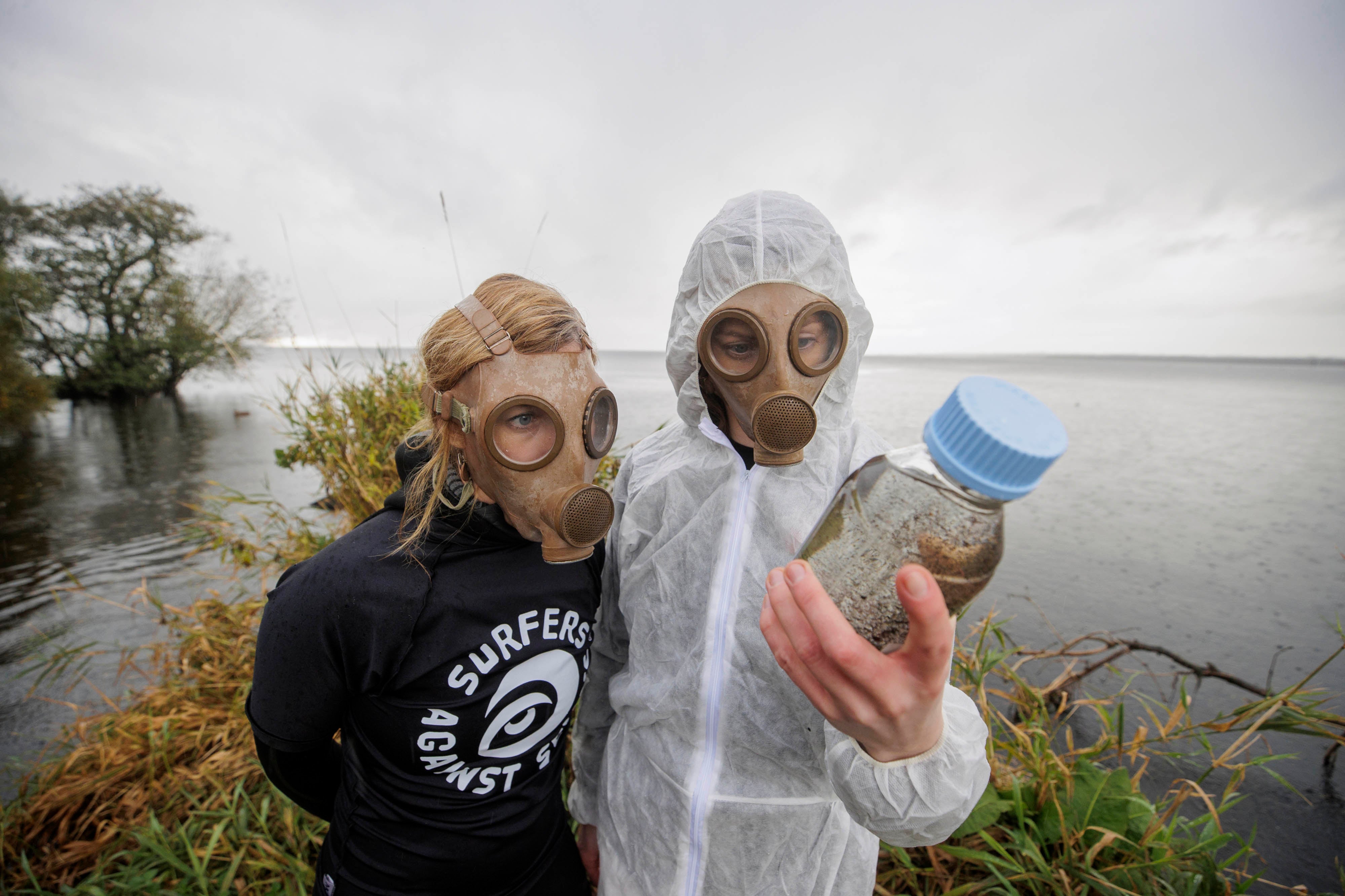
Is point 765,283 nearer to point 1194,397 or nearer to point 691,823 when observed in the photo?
point 691,823

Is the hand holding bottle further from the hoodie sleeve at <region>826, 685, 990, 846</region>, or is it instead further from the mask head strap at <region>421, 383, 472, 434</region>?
the mask head strap at <region>421, 383, 472, 434</region>

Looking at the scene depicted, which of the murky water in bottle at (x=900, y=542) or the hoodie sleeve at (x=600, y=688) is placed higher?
the murky water in bottle at (x=900, y=542)

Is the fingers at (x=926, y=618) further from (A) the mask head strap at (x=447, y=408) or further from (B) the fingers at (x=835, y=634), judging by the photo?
(A) the mask head strap at (x=447, y=408)

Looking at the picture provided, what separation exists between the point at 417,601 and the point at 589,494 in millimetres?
459

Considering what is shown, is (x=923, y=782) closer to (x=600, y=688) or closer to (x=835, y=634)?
(x=835, y=634)

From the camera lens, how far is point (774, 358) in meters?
1.16

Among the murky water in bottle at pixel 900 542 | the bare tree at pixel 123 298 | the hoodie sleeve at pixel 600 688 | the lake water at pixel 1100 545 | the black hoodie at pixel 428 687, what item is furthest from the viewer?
the bare tree at pixel 123 298

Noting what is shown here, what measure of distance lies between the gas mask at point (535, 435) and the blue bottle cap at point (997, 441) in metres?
0.75

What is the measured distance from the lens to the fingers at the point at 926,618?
593 millimetres

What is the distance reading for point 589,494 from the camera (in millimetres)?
1152

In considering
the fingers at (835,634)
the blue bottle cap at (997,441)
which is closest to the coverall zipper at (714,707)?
the fingers at (835,634)

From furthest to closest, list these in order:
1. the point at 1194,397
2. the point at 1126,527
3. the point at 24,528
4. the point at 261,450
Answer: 1. the point at 1194,397
2. the point at 261,450
3. the point at 24,528
4. the point at 1126,527

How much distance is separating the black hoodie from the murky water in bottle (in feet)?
2.57

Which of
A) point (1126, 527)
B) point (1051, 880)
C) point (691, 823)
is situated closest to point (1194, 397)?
point (1126, 527)
